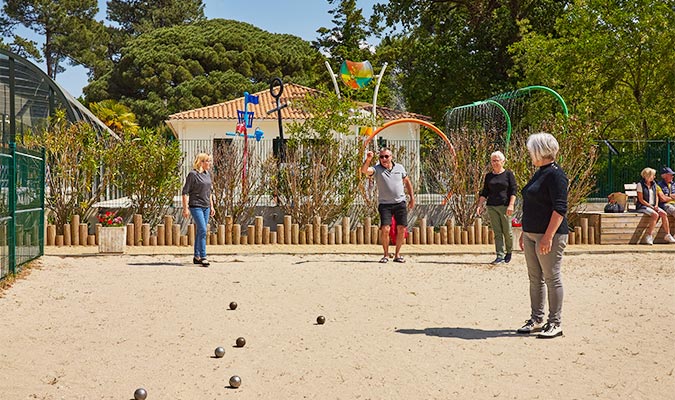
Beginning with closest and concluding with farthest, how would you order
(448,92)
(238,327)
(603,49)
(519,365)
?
(519,365), (238,327), (603,49), (448,92)

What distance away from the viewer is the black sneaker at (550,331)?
6.88 metres

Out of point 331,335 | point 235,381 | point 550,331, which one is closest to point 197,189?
point 331,335

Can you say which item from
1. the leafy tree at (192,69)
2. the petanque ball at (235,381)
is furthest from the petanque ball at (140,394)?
the leafy tree at (192,69)

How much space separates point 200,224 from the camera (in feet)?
40.1

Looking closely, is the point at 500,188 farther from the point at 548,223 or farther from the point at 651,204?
the point at 548,223

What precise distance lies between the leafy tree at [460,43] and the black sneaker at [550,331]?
1154 inches

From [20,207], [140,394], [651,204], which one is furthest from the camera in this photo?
[651,204]

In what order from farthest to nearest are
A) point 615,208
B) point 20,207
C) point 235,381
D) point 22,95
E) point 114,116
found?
point 114,116 → point 22,95 → point 615,208 → point 20,207 → point 235,381

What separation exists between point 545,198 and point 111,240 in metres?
9.08

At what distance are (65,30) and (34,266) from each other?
48.7 m

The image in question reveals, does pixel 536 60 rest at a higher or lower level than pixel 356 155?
higher

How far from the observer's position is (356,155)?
17219 millimetres

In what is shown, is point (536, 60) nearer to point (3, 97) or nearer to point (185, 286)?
point (3, 97)

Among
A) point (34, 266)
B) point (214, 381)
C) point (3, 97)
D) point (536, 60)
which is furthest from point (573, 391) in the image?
point (536, 60)
